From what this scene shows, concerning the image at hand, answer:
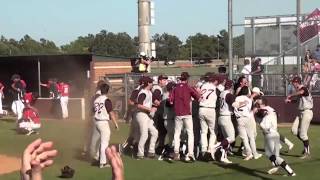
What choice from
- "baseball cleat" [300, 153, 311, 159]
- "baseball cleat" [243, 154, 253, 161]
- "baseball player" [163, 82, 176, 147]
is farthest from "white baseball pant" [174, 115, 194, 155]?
"baseball cleat" [300, 153, 311, 159]

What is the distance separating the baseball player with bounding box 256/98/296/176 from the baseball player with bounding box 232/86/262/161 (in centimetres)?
115

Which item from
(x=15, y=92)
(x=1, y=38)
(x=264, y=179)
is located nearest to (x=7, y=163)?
(x=264, y=179)

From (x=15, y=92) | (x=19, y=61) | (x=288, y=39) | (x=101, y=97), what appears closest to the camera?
(x=101, y=97)

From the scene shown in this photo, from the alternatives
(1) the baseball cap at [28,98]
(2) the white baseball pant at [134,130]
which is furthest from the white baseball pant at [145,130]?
(1) the baseball cap at [28,98]

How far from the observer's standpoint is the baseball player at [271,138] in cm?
1077

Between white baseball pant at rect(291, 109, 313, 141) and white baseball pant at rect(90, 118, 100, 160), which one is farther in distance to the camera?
white baseball pant at rect(291, 109, 313, 141)

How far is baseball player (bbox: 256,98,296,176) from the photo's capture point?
1077cm

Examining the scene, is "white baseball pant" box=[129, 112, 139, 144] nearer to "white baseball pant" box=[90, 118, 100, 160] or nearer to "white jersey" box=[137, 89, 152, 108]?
"white jersey" box=[137, 89, 152, 108]

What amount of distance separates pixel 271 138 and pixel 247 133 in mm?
1952

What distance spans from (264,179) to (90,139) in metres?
4.13

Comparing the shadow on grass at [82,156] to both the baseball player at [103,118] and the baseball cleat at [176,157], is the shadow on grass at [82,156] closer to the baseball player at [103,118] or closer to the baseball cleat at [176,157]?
the baseball player at [103,118]

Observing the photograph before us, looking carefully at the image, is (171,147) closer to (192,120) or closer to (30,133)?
(192,120)

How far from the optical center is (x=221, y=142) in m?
13.0

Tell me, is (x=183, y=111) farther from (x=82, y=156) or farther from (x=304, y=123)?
(x=304, y=123)
